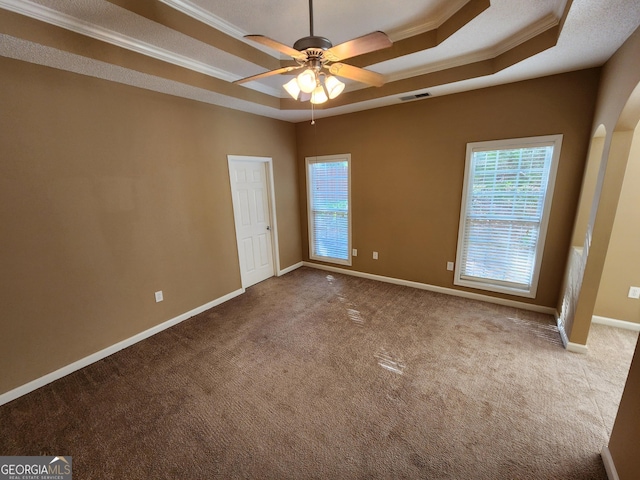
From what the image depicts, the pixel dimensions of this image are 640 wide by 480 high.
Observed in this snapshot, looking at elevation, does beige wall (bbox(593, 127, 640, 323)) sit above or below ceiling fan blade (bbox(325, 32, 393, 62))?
below

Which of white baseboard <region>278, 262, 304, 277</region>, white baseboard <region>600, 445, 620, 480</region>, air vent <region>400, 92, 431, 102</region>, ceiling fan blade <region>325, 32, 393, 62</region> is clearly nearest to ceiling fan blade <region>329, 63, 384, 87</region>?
ceiling fan blade <region>325, 32, 393, 62</region>

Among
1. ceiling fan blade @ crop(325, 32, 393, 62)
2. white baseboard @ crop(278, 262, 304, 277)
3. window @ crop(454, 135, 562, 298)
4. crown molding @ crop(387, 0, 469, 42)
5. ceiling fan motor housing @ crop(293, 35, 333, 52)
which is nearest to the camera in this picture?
ceiling fan blade @ crop(325, 32, 393, 62)

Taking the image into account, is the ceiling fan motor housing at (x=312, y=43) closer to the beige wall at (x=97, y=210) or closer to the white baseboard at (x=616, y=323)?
the beige wall at (x=97, y=210)

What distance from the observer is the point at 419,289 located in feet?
12.8

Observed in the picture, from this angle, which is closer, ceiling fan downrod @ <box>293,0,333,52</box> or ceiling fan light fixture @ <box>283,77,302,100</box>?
ceiling fan downrod @ <box>293,0,333,52</box>

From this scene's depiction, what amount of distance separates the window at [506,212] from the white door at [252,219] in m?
2.91

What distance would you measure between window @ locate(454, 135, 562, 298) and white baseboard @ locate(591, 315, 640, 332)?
23.4 inches

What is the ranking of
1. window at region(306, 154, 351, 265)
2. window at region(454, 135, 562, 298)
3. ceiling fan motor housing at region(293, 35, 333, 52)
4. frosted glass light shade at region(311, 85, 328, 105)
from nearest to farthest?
ceiling fan motor housing at region(293, 35, 333, 52), frosted glass light shade at region(311, 85, 328, 105), window at region(454, 135, 562, 298), window at region(306, 154, 351, 265)

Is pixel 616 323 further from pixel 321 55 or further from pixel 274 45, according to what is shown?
pixel 274 45

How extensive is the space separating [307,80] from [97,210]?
7.38ft

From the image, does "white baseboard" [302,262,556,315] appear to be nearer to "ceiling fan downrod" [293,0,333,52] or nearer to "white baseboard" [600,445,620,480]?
"white baseboard" [600,445,620,480]

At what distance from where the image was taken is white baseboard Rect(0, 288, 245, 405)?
82.4 inches

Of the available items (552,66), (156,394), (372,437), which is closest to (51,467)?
(156,394)

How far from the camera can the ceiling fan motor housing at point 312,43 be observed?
1.50 meters
